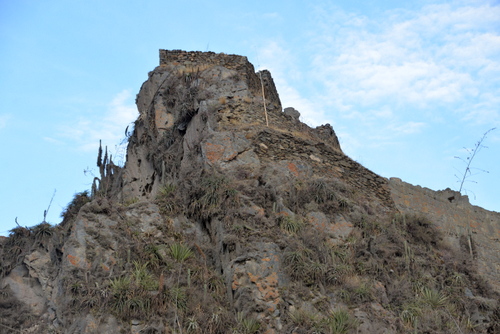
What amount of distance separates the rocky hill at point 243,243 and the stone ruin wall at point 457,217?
0.04 metres

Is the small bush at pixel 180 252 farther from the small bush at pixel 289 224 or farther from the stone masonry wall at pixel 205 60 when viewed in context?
the stone masonry wall at pixel 205 60

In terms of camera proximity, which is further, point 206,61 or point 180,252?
point 206,61

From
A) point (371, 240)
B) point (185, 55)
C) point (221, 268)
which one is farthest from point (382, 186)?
point (185, 55)

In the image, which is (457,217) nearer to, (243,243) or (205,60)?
(243,243)

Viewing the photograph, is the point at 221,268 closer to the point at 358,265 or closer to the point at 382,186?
the point at 358,265

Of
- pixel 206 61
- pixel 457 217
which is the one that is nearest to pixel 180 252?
pixel 457 217

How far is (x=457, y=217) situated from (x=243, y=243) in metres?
8.73

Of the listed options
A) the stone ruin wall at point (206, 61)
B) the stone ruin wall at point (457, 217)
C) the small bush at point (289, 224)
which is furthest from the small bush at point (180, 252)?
the stone ruin wall at point (206, 61)

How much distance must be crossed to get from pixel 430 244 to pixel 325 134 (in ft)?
19.9

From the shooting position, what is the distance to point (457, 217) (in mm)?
19812

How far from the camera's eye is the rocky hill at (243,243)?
1273 centimetres

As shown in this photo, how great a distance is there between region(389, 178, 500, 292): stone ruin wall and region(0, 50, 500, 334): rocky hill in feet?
0.14

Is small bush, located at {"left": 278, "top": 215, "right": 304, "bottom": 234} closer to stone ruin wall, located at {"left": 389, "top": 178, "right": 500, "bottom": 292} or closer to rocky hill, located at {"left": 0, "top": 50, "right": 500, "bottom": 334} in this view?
rocky hill, located at {"left": 0, "top": 50, "right": 500, "bottom": 334}

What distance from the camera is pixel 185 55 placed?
77.4 feet
